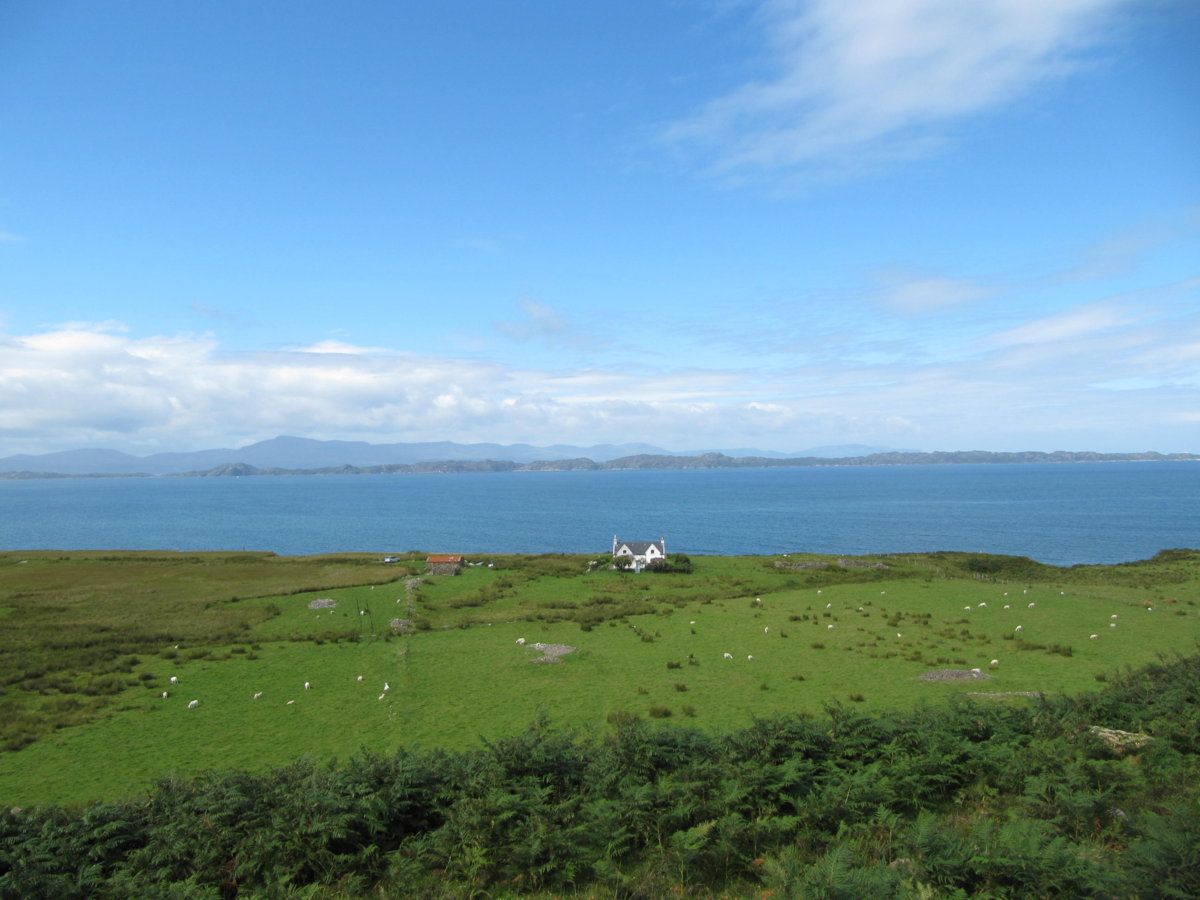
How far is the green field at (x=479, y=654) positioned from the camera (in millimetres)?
20484

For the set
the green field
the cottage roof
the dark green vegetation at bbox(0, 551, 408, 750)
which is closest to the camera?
the green field

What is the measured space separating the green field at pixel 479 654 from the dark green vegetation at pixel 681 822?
4235 millimetres

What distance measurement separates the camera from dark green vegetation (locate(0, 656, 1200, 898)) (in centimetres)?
906

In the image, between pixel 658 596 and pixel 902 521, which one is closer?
pixel 658 596

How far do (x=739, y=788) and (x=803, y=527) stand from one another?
386ft

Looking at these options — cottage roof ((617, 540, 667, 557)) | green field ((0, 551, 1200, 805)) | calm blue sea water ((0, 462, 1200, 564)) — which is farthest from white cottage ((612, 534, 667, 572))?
calm blue sea water ((0, 462, 1200, 564))

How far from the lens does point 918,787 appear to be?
491 inches

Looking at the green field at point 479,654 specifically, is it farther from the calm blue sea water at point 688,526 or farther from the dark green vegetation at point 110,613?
the calm blue sea water at point 688,526

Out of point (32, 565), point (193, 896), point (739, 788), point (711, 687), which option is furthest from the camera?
point (32, 565)

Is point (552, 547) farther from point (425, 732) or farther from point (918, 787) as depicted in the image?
point (918, 787)

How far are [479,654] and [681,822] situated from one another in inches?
798

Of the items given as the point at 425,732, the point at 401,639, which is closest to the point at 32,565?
the point at 401,639

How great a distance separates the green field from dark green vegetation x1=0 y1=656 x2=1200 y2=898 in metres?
4.24

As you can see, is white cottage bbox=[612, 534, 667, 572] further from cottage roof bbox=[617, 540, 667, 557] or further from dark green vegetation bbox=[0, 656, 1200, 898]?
dark green vegetation bbox=[0, 656, 1200, 898]
